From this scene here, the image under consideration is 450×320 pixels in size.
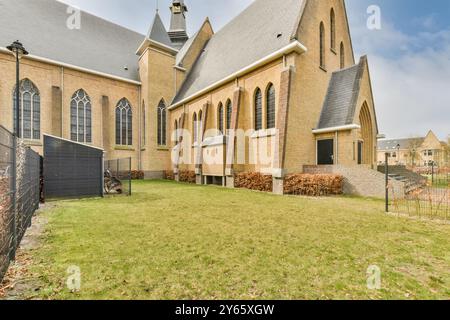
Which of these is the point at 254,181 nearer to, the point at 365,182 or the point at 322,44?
the point at 365,182

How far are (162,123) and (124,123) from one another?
432 centimetres

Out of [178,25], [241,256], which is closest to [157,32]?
[178,25]

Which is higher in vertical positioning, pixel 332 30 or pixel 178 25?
pixel 178 25

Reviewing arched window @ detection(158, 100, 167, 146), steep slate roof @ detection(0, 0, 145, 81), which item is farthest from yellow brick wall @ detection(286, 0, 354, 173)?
steep slate roof @ detection(0, 0, 145, 81)

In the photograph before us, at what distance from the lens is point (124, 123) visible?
83.3 feet

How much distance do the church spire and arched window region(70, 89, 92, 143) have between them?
18431mm

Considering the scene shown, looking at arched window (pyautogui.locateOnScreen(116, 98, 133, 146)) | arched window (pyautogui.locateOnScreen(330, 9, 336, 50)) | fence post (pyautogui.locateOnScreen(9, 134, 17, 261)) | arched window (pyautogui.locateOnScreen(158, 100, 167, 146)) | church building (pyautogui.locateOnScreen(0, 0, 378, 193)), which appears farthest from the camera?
arched window (pyautogui.locateOnScreen(158, 100, 167, 146))

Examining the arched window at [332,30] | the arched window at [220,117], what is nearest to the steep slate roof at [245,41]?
the arched window at [220,117]

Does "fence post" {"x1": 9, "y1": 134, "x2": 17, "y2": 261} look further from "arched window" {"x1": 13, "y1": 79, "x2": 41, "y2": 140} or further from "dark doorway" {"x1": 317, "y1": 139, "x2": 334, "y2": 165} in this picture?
"arched window" {"x1": 13, "y1": 79, "x2": 41, "y2": 140}

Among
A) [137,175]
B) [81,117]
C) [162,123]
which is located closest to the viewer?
[81,117]

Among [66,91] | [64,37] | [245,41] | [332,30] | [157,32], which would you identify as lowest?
[66,91]

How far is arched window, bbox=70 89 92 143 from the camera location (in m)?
22.4

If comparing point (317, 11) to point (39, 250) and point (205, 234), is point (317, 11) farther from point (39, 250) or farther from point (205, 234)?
point (39, 250)

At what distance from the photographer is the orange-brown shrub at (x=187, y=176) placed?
2128 centimetres
